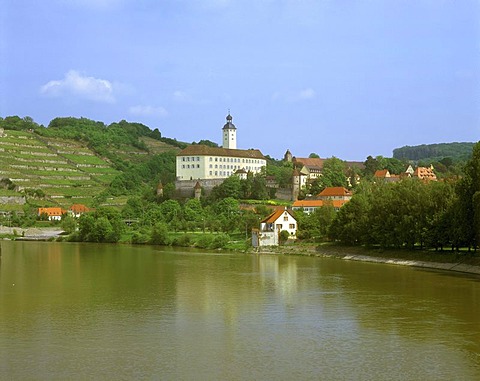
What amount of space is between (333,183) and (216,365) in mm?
59313

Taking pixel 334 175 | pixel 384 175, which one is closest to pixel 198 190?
pixel 334 175

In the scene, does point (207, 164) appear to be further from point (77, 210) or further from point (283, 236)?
point (283, 236)

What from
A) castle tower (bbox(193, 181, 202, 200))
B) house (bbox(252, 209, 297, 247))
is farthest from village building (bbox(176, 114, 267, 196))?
house (bbox(252, 209, 297, 247))

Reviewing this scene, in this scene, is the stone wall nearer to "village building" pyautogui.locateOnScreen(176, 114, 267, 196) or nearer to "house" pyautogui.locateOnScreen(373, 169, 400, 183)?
"village building" pyautogui.locateOnScreen(176, 114, 267, 196)

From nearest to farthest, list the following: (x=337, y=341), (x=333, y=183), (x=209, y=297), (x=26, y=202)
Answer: (x=337, y=341) → (x=209, y=297) → (x=333, y=183) → (x=26, y=202)

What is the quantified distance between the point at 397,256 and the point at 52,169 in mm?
64964

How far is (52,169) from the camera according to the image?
303ft

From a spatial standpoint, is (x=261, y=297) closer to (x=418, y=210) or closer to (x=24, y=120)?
(x=418, y=210)

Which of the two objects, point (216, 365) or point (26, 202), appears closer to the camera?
point (216, 365)

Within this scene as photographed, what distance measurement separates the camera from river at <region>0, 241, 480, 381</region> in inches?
605

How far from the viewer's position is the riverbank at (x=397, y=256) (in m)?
34.4

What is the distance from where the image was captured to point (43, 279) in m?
31.8

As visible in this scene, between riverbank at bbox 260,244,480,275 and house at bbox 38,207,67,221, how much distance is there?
3516cm

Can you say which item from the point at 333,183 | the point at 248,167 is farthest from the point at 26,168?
the point at 333,183
